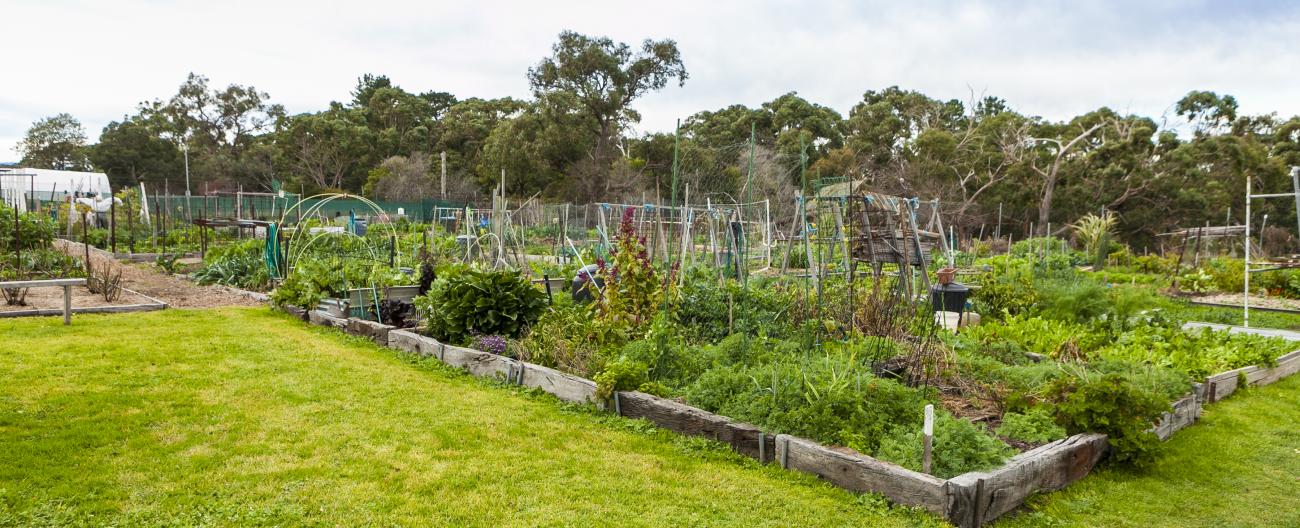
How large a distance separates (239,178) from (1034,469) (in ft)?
176

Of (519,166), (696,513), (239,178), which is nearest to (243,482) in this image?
(696,513)

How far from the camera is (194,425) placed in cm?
439

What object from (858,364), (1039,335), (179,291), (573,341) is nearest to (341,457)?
(573,341)

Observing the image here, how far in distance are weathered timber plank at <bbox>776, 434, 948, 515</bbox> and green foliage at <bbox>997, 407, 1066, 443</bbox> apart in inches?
39.4

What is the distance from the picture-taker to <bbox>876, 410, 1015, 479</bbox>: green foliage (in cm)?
352

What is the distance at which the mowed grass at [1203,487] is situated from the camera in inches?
136

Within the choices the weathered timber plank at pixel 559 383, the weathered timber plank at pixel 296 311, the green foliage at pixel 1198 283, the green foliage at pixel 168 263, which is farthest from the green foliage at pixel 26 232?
the green foliage at pixel 1198 283

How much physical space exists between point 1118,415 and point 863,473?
5.35 feet

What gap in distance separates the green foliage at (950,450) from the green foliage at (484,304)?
3.51 meters

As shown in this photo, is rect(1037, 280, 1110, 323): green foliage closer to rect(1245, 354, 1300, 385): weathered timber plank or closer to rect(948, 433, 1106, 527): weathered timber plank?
rect(1245, 354, 1300, 385): weathered timber plank

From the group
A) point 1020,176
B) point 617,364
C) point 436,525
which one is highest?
point 1020,176

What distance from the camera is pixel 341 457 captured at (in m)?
3.95

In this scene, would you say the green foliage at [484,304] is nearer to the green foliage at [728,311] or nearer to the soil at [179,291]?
the green foliage at [728,311]

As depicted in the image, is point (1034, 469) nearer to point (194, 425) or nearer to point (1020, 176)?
point (194, 425)
